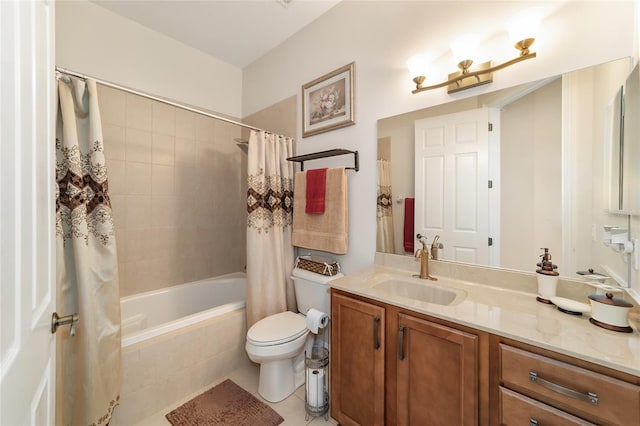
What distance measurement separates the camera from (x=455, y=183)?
140 cm

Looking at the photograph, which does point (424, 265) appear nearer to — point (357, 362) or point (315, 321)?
point (357, 362)

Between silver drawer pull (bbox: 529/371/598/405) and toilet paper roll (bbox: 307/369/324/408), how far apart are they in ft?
3.51

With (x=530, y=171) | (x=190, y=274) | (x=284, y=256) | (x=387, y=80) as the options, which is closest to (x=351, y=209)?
(x=284, y=256)

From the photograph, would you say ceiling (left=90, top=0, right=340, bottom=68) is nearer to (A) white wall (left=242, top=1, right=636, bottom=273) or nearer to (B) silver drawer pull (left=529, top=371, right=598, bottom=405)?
(A) white wall (left=242, top=1, right=636, bottom=273)

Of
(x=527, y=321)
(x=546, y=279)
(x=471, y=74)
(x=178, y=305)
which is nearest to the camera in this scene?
(x=527, y=321)

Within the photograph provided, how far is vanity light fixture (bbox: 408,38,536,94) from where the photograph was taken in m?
1.14

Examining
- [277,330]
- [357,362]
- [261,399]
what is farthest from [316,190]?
[261,399]

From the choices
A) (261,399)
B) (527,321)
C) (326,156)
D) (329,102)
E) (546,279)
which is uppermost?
(329,102)

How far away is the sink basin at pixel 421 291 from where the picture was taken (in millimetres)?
1273

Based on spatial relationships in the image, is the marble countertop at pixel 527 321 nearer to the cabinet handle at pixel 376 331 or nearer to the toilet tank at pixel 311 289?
the cabinet handle at pixel 376 331

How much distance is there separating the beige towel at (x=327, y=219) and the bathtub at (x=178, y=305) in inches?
29.7

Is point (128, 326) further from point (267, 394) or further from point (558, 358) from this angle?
point (558, 358)

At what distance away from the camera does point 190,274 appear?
2.43m

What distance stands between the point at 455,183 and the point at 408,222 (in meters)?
0.36
